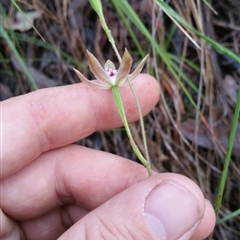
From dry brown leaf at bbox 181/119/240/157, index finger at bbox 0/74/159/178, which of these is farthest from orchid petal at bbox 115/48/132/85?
dry brown leaf at bbox 181/119/240/157

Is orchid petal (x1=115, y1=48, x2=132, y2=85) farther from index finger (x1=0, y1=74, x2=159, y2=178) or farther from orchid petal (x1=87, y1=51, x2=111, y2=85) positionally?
index finger (x1=0, y1=74, x2=159, y2=178)

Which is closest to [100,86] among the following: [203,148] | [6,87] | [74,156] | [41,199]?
[74,156]

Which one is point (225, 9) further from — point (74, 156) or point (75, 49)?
point (74, 156)

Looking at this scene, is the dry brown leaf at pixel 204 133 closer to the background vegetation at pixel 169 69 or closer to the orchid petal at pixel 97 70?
the background vegetation at pixel 169 69

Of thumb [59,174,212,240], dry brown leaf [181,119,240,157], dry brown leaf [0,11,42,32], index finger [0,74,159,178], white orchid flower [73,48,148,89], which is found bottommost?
dry brown leaf [181,119,240,157]

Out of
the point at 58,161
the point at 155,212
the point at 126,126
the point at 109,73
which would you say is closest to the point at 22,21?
the point at 58,161

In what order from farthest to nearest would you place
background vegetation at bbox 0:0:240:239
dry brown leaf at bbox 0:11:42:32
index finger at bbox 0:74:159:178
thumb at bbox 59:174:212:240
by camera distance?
dry brown leaf at bbox 0:11:42:32, background vegetation at bbox 0:0:240:239, index finger at bbox 0:74:159:178, thumb at bbox 59:174:212:240

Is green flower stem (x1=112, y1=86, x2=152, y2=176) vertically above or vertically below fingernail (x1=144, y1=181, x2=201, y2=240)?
above
